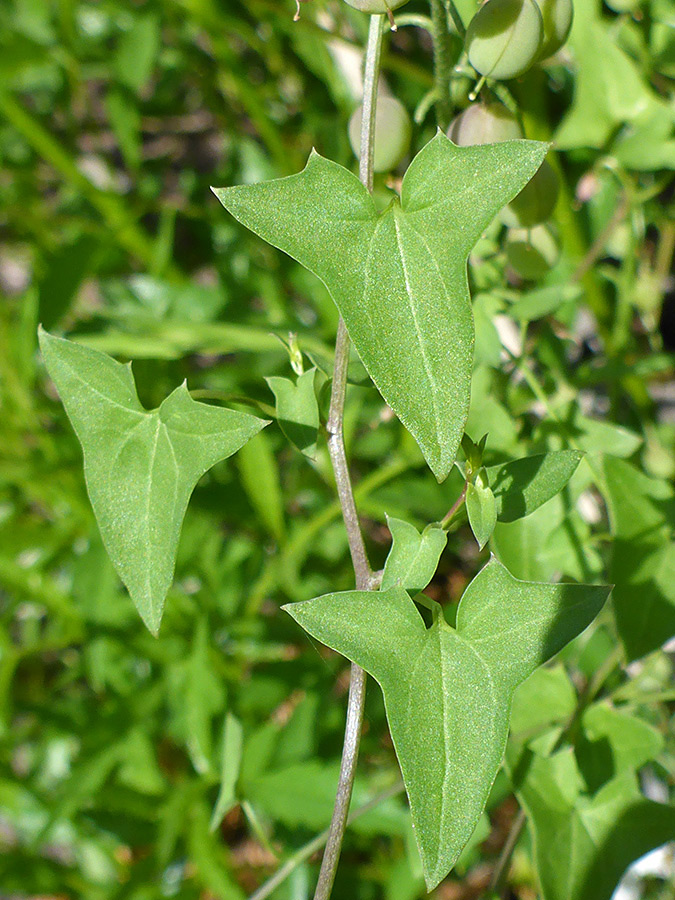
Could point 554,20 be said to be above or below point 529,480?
above

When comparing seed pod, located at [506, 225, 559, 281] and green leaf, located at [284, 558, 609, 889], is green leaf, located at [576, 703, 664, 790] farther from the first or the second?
seed pod, located at [506, 225, 559, 281]

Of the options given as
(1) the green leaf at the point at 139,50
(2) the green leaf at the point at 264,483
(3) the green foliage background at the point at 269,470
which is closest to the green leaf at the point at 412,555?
(3) the green foliage background at the point at 269,470

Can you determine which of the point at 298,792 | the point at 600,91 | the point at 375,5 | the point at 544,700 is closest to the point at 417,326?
the point at 375,5

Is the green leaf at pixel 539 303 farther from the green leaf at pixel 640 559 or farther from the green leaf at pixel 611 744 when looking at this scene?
the green leaf at pixel 611 744

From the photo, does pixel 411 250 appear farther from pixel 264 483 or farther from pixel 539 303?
pixel 264 483

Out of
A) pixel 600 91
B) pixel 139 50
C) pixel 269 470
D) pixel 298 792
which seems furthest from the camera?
pixel 139 50

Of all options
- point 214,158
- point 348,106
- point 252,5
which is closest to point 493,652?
point 348,106
